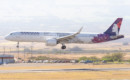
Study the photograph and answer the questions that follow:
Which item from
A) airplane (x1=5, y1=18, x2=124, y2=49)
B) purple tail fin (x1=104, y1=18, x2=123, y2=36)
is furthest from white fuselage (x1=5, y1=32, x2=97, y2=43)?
purple tail fin (x1=104, y1=18, x2=123, y2=36)

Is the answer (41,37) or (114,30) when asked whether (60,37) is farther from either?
(114,30)

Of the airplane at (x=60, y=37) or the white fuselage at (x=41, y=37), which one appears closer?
the white fuselage at (x=41, y=37)

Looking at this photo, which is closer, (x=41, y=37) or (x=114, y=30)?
(x=41, y=37)

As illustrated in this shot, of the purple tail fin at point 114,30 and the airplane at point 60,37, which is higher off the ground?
the purple tail fin at point 114,30

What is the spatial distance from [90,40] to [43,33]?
10917 millimetres

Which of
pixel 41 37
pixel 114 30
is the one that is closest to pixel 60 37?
pixel 41 37

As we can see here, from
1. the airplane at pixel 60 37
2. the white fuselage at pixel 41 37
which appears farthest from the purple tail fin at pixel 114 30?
the white fuselage at pixel 41 37

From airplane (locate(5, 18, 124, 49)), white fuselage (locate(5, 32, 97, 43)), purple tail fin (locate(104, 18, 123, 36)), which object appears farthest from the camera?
purple tail fin (locate(104, 18, 123, 36))

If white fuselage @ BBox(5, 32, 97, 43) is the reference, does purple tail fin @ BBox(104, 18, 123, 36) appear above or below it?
above

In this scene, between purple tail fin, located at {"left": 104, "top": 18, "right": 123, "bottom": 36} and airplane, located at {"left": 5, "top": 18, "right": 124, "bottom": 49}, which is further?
purple tail fin, located at {"left": 104, "top": 18, "right": 123, "bottom": 36}

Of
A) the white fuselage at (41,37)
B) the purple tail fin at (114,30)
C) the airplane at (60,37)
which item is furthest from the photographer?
the purple tail fin at (114,30)

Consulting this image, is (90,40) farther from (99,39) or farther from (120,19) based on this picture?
(120,19)

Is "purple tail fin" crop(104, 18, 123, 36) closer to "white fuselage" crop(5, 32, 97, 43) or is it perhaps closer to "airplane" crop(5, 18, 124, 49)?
Result: "airplane" crop(5, 18, 124, 49)

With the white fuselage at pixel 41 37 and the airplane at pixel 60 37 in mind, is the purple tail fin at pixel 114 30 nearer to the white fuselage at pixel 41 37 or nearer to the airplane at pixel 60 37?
the airplane at pixel 60 37
